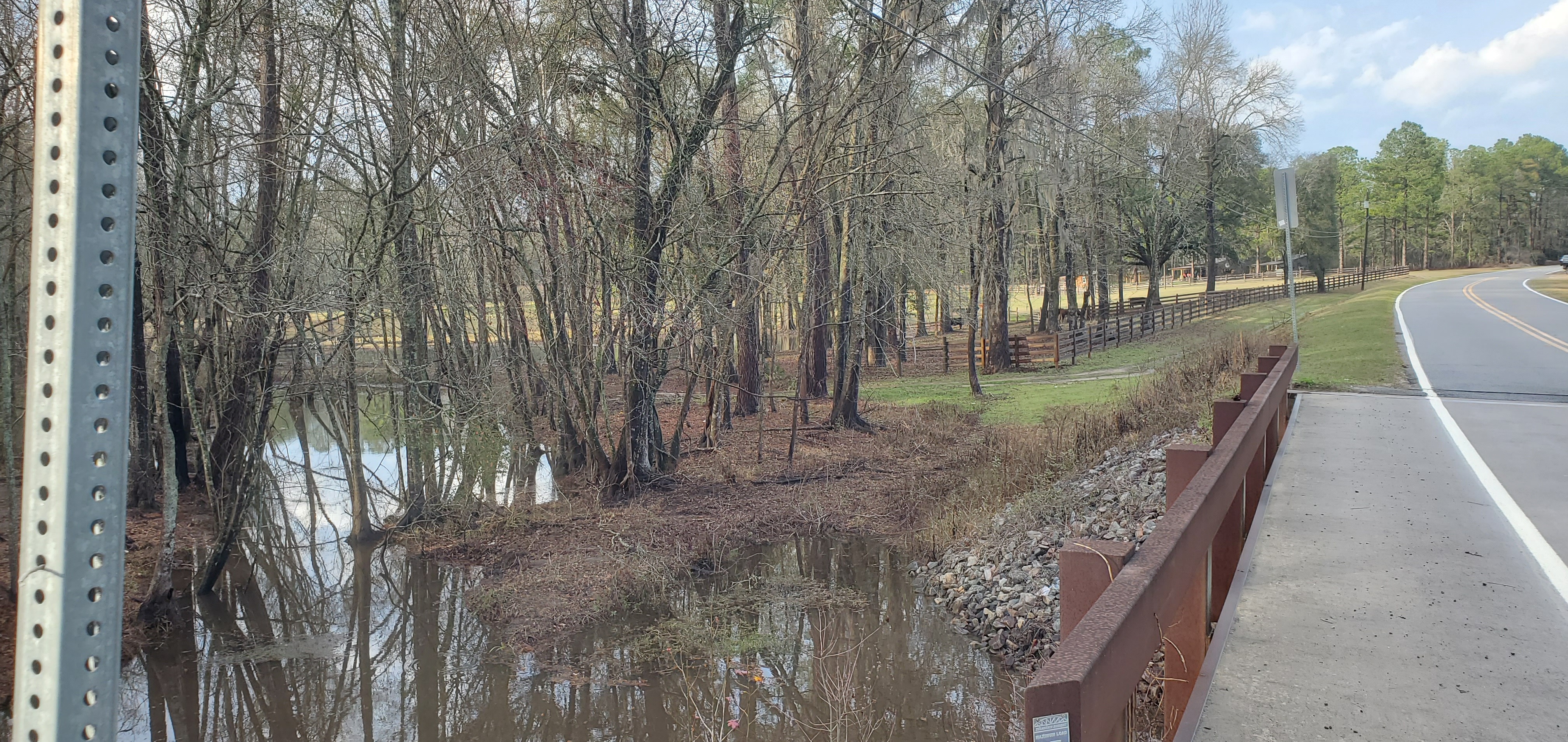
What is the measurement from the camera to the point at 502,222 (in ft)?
40.3

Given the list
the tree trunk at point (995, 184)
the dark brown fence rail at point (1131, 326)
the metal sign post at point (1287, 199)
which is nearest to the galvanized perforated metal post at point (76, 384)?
the metal sign post at point (1287, 199)

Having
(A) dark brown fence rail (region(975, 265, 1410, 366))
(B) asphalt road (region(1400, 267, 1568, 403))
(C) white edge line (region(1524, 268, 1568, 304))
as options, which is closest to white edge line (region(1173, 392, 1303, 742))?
(B) asphalt road (region(1400, 267, 1568, 403))

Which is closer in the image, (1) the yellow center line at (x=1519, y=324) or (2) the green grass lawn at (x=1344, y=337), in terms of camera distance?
(2) the green grass lawn at (x=1344, y=337)

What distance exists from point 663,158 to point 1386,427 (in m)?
9.88

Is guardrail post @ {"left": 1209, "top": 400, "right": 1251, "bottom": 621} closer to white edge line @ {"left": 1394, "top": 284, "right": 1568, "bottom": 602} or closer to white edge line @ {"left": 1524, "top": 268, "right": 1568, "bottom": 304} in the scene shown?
white edge line @ {"left": 1394, "top": 284, "right": 1568, "bottom": 602}

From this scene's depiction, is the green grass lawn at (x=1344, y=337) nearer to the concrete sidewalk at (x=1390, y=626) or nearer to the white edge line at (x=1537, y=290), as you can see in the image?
the white edge line at (x=1537, y=290)

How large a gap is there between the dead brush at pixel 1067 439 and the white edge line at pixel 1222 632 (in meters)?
5.40

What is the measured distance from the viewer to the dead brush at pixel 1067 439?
12.4 meters

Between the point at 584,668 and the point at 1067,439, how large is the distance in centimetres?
937

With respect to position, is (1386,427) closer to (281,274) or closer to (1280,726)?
(1280,726)

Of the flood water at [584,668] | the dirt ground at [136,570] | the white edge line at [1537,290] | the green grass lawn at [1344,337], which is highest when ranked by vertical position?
the white edge line at [1537,290]

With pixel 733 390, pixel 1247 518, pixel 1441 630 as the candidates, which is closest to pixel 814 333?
pixel 733 390

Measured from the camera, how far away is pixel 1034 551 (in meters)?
10.2

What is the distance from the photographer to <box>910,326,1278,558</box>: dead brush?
12359 mm
